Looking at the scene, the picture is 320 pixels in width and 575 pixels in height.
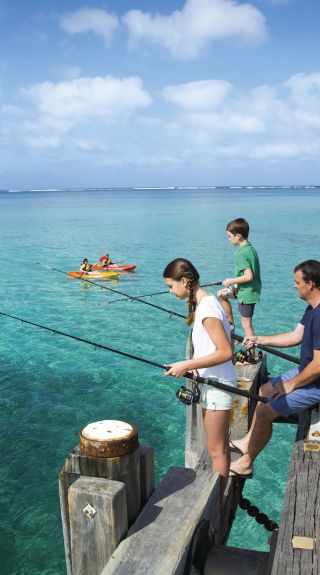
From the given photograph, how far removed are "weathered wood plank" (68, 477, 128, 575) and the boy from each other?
16.6ft

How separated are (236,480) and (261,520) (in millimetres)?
413

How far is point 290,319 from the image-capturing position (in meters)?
18.5

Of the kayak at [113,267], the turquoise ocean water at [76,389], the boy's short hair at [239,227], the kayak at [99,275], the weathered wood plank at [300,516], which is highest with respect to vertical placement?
the boy's short hair at [239,227]

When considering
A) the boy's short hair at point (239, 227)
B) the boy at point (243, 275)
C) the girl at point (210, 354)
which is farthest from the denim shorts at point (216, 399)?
the boy's short hair at point (239, 227)

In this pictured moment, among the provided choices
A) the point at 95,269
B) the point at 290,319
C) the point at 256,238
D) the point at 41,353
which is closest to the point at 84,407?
the point at 41,353

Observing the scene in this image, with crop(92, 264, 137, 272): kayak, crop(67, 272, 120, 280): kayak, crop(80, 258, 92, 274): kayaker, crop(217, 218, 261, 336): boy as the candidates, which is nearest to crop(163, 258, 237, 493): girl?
crop(217, 218, 261, 336): boy

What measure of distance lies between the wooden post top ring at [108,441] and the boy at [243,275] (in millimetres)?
4789

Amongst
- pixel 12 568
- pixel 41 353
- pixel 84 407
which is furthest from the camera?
pixel 41 353

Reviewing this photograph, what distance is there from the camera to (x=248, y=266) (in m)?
8.04

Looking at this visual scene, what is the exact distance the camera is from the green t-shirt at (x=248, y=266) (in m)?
7.98

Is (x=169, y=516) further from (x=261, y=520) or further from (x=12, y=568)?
(x=12, y=568)

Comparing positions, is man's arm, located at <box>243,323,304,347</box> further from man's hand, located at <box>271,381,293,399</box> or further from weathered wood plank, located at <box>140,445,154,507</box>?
weathered wood plank, located at <box>140,445,154,507</box>

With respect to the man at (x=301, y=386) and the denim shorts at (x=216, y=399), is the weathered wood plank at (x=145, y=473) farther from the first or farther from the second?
the man at (x=301, y=386)

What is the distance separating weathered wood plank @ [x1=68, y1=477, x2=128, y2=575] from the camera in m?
2.78
